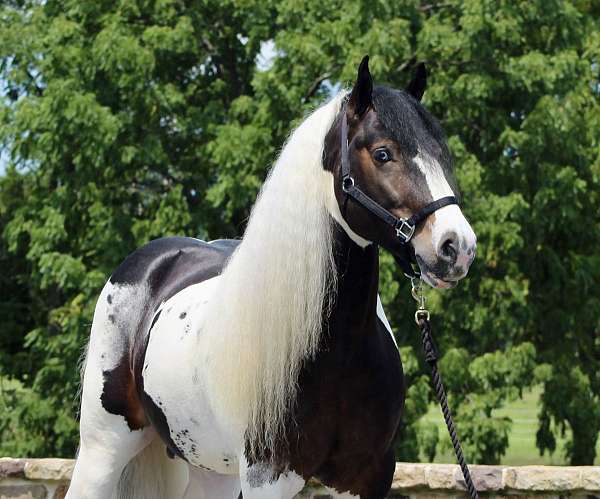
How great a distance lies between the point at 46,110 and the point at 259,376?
1033 centimetres

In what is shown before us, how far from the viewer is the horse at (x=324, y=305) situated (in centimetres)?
299

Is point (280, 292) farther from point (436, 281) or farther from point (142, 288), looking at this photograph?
point (142, 288)

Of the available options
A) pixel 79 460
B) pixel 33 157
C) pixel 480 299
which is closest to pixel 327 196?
pixel 79 460

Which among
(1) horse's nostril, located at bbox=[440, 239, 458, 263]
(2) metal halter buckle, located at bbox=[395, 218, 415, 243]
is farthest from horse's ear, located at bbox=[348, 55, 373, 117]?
(1) horse's nostril, located at bbox=[440, 239, 458, 263]

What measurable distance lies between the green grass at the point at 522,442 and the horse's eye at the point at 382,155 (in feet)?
33.3

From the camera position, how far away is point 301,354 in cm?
318

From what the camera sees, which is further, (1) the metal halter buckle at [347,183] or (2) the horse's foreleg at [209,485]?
(2) the horse's foreleg at [209,485]

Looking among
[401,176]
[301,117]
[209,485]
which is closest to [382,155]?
[401,176]

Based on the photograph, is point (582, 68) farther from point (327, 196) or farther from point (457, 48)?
point (327, 196)

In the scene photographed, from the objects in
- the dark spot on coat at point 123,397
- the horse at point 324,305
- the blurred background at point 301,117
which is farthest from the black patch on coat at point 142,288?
the blurred background at point 301,117

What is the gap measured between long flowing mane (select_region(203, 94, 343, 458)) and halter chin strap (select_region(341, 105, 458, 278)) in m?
0.10

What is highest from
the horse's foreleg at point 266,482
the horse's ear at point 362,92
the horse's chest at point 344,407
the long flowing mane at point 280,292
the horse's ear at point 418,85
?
the horse's ear at point 418,85

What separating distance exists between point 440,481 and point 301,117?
6.87 meters

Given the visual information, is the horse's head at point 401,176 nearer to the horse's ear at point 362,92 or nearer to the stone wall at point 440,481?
the horse's ear at point 362,92
